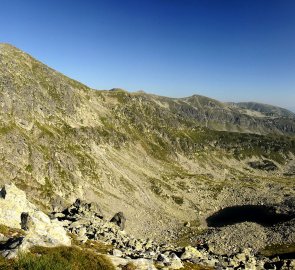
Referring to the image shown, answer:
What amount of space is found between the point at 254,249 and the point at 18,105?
4530 inches

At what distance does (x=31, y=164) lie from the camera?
132 metres

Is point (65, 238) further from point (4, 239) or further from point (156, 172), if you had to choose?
point (156, 172)

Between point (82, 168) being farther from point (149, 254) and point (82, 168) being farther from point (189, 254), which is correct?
point (149, 254)

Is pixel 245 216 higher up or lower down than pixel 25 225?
lower down

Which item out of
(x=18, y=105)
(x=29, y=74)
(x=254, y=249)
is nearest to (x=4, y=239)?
(x=254, y=249)

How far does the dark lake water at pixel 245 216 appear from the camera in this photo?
126062mm

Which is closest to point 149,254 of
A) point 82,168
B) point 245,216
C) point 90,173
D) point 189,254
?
point 189,254

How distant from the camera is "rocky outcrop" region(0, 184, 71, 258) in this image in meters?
31.8

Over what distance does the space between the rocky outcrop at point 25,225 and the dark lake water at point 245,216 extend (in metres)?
97.8

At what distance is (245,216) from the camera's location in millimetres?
138000

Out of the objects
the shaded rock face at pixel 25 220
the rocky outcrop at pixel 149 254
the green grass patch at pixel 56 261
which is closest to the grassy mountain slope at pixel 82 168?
the rocky outcrop at pixel 149 254

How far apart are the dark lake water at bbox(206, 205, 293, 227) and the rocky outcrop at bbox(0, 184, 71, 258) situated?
3850 inches

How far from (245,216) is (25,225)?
370 ft

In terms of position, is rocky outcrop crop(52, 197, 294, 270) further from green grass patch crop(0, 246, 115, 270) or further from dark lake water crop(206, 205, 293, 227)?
dark lake water crop(206, 205, 293, 227)
